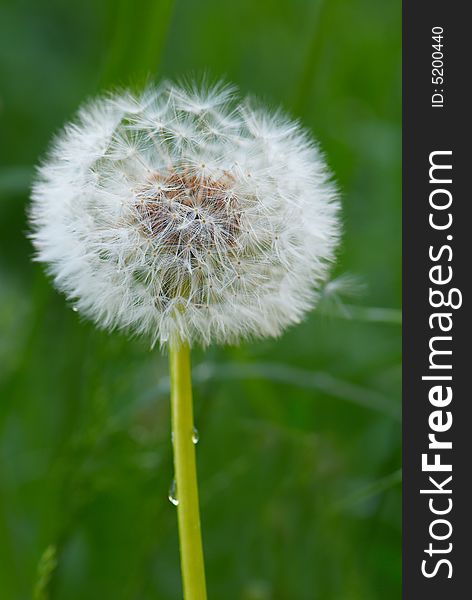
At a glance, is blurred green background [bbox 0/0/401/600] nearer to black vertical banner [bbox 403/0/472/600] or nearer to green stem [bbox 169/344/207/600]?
black vertical banner [bbox 403/0/472/600]

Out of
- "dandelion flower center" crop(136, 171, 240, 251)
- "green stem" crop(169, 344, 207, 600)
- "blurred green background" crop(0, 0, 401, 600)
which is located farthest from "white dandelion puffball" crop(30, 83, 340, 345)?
"blurred green background" crop(0, 0, 401, 600)

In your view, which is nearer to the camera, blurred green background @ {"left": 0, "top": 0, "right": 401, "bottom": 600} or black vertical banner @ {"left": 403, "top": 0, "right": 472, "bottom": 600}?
black vertical banner @ {"left": 403, "top": 0, "right": 472, "bottom": 600}

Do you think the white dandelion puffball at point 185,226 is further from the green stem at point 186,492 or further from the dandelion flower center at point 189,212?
the green stem at point 186,492

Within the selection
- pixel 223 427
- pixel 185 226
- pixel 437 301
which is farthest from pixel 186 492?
pixel 223 427

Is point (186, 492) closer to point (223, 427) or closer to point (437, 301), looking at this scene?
point (437, 301)

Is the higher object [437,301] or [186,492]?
[437,301]

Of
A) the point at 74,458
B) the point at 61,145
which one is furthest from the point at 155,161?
the point at 74,458

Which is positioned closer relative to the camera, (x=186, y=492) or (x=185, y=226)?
(x=186, y=492)
